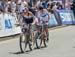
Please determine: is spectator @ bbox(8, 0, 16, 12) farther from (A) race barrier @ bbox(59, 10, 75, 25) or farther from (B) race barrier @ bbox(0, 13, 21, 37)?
(A) race barrier @ bbox(59, 10, 75, 25)

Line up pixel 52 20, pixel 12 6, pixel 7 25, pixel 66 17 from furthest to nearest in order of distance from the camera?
pixel 66 17
pixel 52 20
pixel 12 6
pixel 7 25

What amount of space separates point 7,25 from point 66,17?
10837mm

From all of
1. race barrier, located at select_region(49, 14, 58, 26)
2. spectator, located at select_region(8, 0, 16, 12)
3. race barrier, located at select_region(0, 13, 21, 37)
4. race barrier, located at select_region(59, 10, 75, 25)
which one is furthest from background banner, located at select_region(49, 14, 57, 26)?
race barrier, located at select_region(0, 13, 21, 37)

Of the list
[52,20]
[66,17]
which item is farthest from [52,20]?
[66,17]

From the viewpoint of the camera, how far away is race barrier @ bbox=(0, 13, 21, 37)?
60.2 ft

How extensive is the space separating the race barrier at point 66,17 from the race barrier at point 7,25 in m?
9.19

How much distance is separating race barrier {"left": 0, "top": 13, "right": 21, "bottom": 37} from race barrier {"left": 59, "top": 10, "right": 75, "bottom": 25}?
9.19 meters

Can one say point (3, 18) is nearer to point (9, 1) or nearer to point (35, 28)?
point (9, 1)

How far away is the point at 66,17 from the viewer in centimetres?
2902

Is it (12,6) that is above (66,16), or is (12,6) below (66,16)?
above

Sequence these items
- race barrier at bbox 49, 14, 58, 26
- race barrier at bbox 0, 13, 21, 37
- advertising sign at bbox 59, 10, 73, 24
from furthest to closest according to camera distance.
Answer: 1. advertising sign at bbox 59, 10, 73, 24
2. race barrier at bbox 49, 14, 58, 26
3. race barrier at bbox 0, 13, 21, 37

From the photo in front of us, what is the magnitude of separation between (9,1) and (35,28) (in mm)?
6313

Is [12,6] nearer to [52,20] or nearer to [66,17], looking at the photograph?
[52,20]

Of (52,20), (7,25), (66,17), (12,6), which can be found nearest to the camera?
(7,25)
